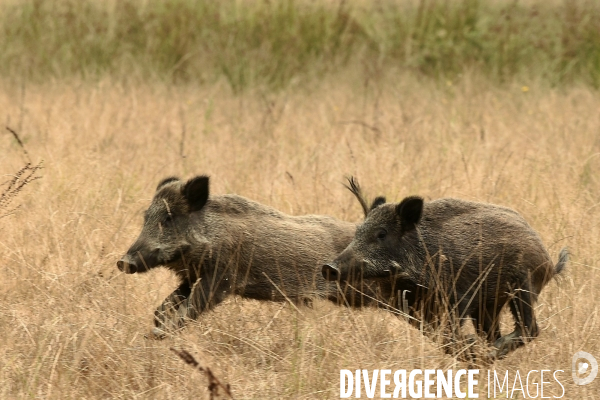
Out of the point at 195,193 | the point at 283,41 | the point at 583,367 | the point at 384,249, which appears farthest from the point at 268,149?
the point at 583,367

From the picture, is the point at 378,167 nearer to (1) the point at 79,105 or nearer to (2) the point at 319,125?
(2) the point at 319,125

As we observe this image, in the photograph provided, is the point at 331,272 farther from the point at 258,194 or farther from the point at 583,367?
the point at 258,194

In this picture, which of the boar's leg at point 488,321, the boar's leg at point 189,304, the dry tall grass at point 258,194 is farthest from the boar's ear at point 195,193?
the boar's leg at point 488,321

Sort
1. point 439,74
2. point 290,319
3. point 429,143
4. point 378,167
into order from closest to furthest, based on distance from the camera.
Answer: point 290,319, point 378,167, point 429,143, point 439,74

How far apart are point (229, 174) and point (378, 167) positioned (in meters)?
1.15

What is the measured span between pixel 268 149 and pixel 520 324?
4.02 meters

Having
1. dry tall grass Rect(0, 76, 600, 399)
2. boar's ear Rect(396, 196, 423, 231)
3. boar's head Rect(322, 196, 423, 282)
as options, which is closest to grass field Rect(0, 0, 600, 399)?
dry tall grass Rect(0, 76, 600, 399)

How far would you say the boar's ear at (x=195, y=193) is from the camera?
4.79 meters

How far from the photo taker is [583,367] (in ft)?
13.7

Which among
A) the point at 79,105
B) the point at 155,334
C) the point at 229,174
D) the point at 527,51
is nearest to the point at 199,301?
the point at 155,334

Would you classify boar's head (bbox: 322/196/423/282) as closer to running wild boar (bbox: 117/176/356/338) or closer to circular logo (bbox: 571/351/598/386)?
running wild boar (bbox: 117/176/356/338)

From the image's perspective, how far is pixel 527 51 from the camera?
457 inches

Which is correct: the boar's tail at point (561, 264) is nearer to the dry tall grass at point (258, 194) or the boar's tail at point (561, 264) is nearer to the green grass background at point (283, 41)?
the dry tall grass at point (258, 194)

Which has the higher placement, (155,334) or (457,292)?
(457,292)
